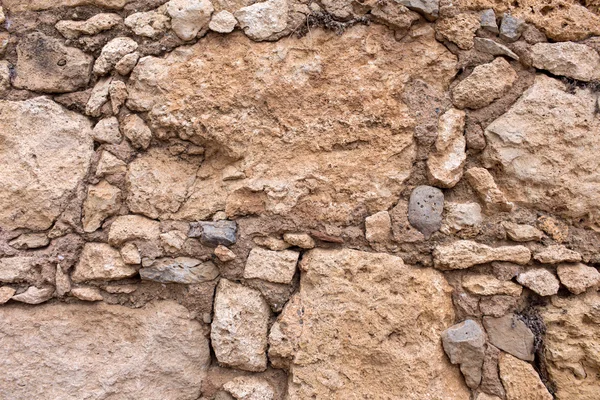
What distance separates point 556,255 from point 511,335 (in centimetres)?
27

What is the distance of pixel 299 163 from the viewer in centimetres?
138

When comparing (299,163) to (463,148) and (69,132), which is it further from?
(69,132)

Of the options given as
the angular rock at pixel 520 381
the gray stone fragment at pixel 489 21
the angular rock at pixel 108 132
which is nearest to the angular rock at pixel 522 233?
the angular rock at pixel 520 381

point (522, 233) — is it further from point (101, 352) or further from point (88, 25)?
point (88, 25)

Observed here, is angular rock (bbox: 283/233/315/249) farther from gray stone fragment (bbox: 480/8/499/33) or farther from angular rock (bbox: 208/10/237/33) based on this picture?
gray stone fragment (bbox: 480/8/499/33)

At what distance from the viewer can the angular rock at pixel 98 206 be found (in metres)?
1.39

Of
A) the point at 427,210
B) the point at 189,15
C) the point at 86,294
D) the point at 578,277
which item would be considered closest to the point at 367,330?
the point at 427,210

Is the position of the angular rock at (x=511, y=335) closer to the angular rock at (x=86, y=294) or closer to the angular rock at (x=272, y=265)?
the angular rock at (x=272, y=265)

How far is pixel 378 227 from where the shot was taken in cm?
133

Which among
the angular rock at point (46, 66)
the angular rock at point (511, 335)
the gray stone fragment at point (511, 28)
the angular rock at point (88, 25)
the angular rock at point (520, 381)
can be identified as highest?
the gray stone fragment at point (511, 28)

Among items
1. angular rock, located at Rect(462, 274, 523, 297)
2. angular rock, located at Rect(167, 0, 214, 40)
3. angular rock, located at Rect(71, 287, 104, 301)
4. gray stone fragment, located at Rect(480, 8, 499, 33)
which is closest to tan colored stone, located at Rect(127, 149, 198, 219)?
angular rock, located at Rect(71, 287, 104, 301)

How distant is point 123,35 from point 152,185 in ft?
1.67

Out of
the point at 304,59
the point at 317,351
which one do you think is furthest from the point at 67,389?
the point at 304,59

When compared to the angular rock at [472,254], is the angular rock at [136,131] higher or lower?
higher
